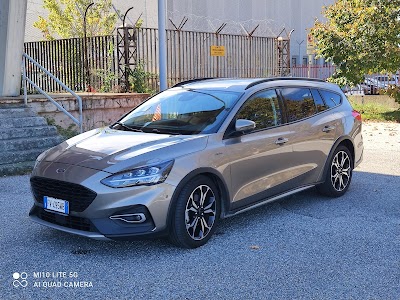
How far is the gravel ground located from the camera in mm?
3906

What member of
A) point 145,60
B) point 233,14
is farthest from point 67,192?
point 233,14

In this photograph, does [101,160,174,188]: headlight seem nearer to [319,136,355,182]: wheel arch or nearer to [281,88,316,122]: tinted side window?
[281,88,316,122]: tinted side window

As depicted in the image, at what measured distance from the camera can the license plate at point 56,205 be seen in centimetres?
458

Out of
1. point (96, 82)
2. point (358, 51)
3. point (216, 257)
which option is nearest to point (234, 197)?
point (216, 257)

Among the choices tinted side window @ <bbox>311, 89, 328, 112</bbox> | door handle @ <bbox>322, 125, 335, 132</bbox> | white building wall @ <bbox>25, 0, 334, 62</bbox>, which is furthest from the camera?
white building wall @ <bbox>25, 0, 334, 62</bbox>

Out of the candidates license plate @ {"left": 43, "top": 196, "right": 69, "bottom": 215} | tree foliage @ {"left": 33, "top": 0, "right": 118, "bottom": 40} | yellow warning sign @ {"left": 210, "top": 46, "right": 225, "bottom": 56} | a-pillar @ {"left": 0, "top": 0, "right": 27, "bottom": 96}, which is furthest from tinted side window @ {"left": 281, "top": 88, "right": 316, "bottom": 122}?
tree foliage @ {"left": 33, "top": 0, "right": 118, "bottom": 40}

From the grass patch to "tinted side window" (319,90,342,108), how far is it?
390 inches

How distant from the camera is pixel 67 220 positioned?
4617mm

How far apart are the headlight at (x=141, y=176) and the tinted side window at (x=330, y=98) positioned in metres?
3.10

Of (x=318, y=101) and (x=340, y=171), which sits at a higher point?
(x=318, y=101)

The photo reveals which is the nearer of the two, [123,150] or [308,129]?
[123,150]

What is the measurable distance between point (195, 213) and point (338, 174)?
2795 mm

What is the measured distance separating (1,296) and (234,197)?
2374 mm

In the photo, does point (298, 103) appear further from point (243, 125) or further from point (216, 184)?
point (216, 184)
